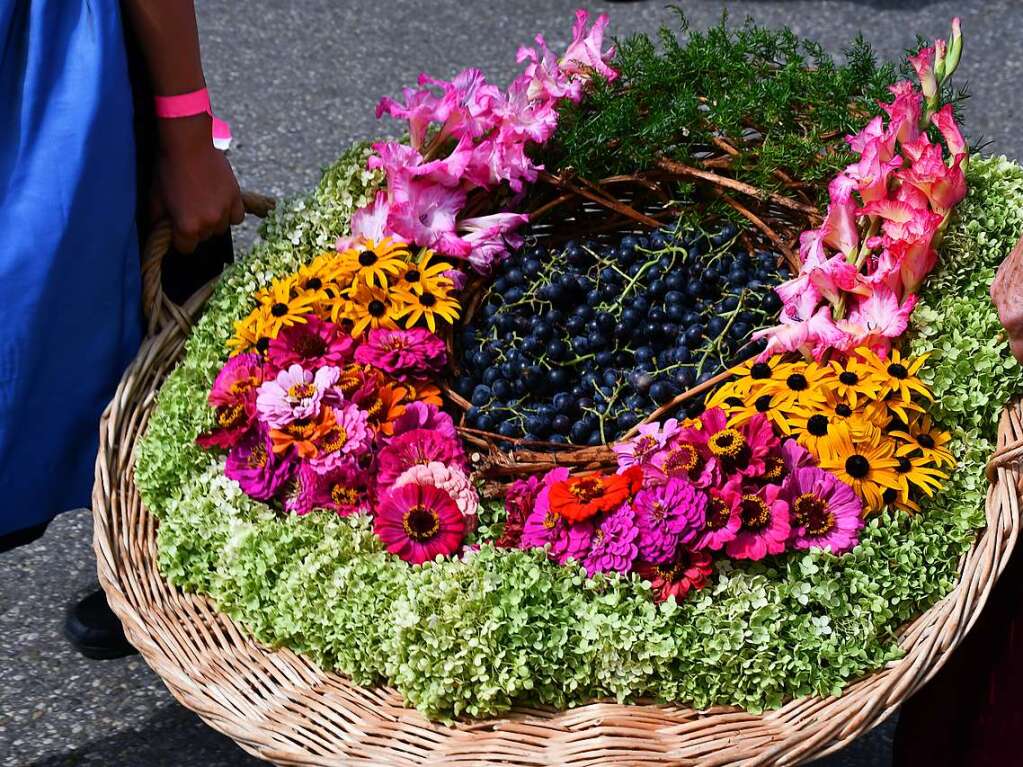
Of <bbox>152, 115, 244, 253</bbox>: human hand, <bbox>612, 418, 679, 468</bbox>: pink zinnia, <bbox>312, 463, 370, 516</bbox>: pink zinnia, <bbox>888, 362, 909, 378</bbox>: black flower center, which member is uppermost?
<bbox>152, 115, 244, 253</bbox>: human hand

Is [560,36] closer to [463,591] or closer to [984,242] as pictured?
[984,242]

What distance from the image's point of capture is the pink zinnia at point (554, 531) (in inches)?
56.6

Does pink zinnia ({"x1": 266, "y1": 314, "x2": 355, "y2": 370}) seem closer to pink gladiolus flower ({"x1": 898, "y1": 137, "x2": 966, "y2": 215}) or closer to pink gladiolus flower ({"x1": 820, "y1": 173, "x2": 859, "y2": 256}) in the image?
pink gladiolus flower ({"x1": 820, "y1": 173, "x2": 859, "y2": 256})

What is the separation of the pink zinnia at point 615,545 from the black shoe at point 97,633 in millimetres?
1089

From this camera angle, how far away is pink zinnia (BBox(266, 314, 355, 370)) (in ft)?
5.44

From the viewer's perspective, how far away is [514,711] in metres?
1.39

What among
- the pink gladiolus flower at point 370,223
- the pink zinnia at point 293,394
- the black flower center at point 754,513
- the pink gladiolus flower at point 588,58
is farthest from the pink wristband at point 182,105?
the black flower center at point 754,513

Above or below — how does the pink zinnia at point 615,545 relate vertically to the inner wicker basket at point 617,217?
below

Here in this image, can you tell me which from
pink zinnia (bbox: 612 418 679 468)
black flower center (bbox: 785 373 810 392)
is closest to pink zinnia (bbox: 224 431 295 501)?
pink zinnia (bbox: 612 418 679 468)

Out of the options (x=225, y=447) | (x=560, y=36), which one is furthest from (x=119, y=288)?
(x=560, y=36)

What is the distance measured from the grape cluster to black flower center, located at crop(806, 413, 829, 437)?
0.21 meters

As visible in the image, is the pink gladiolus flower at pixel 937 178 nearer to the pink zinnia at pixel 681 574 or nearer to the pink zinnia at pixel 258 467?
the pink zinnia at pixel 681 574

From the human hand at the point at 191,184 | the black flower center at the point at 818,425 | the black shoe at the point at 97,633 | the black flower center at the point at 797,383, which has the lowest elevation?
the black shoe at the point at 97,633

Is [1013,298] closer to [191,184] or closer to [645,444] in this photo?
[645,444]
